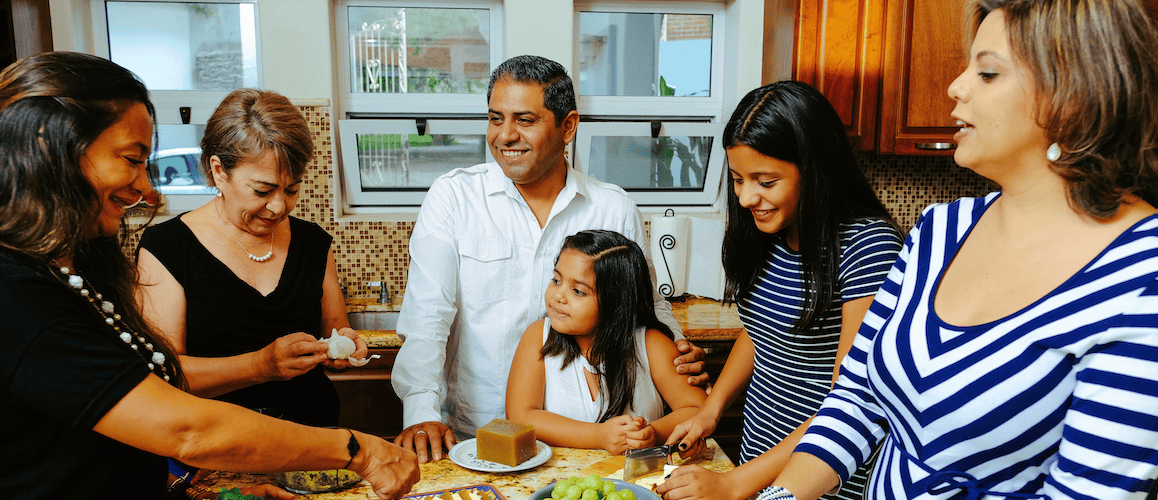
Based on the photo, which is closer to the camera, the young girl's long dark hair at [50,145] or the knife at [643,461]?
the young girl's long dark hair at [50,145]

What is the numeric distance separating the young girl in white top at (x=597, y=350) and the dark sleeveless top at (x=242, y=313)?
51cm

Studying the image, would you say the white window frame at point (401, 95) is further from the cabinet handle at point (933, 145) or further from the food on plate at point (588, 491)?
the food on plate at point (588, 491)

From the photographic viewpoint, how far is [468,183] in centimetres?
201

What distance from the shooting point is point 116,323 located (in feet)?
3.46

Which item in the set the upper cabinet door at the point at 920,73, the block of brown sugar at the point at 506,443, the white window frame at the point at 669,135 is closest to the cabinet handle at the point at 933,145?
the upper cabinet door at the point at 920,73

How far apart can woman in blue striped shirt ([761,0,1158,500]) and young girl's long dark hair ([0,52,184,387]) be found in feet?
3.59

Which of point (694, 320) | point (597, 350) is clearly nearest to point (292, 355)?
point (597, 350)

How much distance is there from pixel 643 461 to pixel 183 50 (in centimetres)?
296

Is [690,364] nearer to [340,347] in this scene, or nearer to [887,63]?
[340,347]

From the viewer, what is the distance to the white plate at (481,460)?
137cm

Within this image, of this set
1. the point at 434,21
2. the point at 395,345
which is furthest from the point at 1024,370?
the point at 434,21

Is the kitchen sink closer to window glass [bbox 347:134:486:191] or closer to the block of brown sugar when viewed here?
window glass [bbox 347:134:486:191]

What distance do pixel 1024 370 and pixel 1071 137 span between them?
10.5 inches

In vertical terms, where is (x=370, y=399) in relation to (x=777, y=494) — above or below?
→ below
